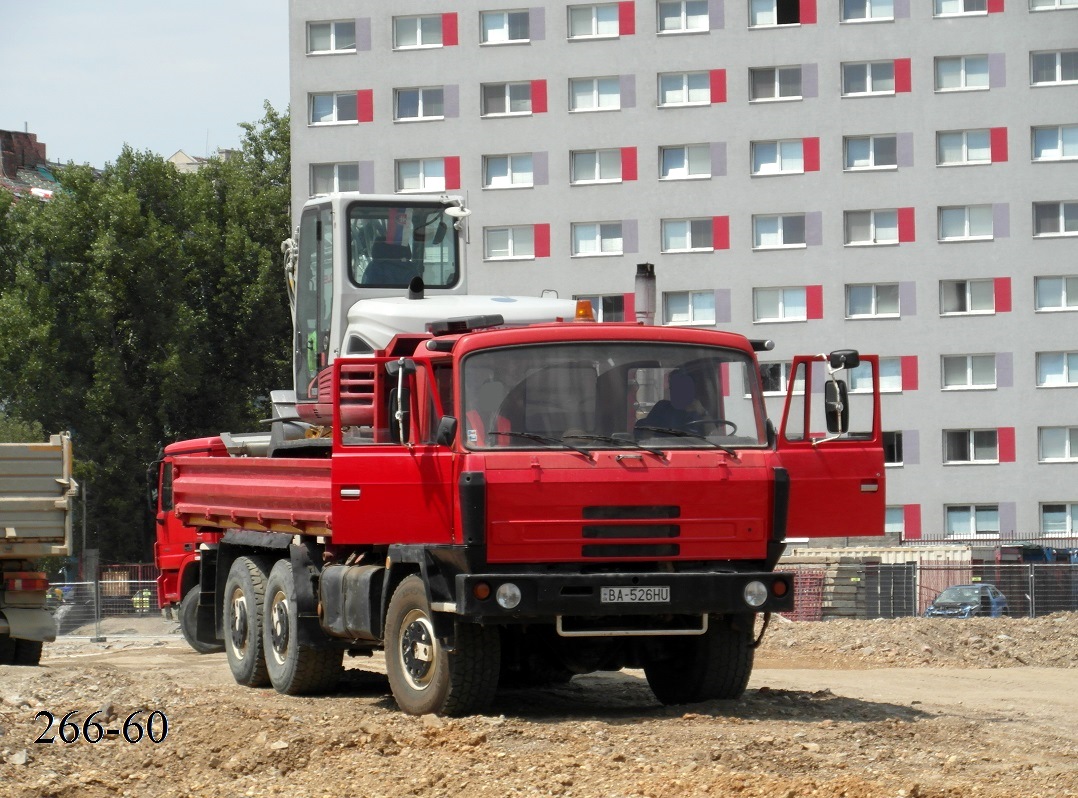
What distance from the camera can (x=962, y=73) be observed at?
176ft

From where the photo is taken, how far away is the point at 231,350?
63.9 m

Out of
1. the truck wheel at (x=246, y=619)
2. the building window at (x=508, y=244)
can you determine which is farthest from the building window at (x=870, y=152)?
the truck wheel at (x=246, y=619)

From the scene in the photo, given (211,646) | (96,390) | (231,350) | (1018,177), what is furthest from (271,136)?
(211,646)

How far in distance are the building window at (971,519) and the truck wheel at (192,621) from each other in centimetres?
3738

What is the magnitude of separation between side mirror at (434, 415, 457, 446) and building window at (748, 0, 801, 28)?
1781 inches

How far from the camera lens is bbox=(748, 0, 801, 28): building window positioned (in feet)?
178

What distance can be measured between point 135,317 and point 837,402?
52146mm

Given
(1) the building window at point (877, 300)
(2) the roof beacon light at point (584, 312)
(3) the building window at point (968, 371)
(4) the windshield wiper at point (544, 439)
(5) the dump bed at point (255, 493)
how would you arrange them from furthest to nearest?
(1) the building window at point (877, 300), (3) the building window at point (968, 371), (2) the roof beacon light at point (584, 312), (5) the dump bed at point (255, 493), (4) the windshield wiper at point (544, 439)

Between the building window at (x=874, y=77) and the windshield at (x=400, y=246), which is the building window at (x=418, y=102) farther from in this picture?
the windshield at (x=400, y=246)

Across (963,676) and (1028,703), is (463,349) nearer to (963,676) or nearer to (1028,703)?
(1028,703)

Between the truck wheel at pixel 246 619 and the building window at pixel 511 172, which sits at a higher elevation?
the building window at pixel 511 172

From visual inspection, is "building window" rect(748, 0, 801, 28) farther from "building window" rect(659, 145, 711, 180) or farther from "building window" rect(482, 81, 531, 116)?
"building window" rect(482, 81, 531, 116)

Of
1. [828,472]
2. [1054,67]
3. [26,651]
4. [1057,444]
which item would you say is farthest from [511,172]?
[828,472]

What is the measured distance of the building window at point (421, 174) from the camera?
182 feet
